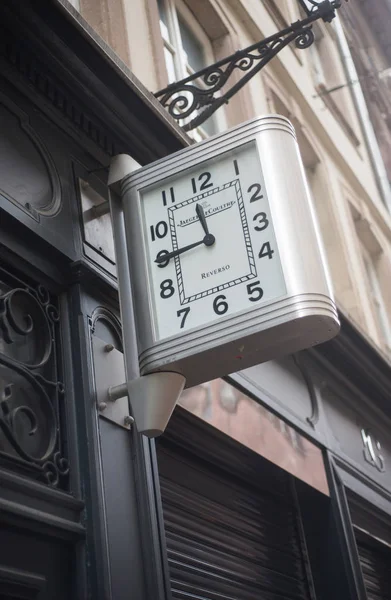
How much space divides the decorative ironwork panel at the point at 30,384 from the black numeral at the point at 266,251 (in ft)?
3.23

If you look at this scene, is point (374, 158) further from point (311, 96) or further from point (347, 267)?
point (347, 267)

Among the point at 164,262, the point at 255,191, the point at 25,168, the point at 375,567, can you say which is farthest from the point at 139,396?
the point at 375,567

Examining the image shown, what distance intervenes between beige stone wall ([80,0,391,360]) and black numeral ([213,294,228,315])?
2.98 metres

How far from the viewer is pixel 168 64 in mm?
7539

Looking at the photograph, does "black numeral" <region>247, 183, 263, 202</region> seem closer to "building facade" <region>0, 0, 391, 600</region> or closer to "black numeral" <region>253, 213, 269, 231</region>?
"black numeral" <region>253, 213, 269, 231</region>

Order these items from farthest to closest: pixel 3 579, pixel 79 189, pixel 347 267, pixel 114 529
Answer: pixel 347 267 → pixel 79 189 → pixel 114 529 → pixel 3 579

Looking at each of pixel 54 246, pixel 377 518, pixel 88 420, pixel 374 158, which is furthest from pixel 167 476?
pixel 374 158

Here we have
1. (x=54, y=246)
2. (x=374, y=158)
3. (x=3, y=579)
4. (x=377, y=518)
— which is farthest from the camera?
(x=374, y=158)

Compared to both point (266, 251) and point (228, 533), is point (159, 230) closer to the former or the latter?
point (266, 251)

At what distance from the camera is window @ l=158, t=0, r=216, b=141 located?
25.0 ft

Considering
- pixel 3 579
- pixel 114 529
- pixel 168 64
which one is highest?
pixel 168 64

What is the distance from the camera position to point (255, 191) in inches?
162

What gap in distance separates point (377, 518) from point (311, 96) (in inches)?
227

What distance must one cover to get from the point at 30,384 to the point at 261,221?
1.19 meters
